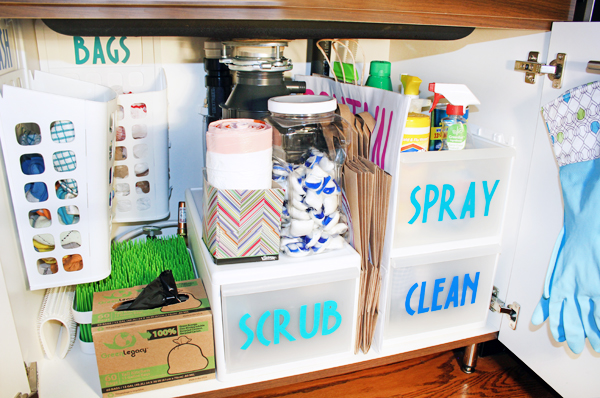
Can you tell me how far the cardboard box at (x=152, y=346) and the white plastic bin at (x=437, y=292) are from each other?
36 cm

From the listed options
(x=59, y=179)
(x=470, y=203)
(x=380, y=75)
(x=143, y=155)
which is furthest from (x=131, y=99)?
(x=470, y=203)

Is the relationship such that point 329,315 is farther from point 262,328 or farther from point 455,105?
point 455,105

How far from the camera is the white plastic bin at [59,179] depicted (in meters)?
0.68

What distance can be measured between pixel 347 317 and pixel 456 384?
14.3 inches

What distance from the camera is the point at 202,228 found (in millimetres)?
896

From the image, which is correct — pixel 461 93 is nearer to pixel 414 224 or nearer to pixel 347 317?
pixel 414 224

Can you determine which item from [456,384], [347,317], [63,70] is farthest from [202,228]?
[456,384]

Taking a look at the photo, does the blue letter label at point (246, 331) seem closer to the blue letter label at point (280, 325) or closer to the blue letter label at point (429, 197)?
the blue letter label at point (280, 325)

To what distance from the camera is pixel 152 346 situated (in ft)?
2.51

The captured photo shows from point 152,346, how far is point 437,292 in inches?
22.2

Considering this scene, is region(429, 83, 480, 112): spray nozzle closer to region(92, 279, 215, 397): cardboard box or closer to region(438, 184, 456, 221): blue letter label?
region(438, 184, 456, 221): blue letter label

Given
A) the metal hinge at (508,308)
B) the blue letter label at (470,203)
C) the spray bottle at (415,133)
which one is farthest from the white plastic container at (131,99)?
the metal hinge at (508,308)

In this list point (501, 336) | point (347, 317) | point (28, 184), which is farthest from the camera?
point (501, 336)

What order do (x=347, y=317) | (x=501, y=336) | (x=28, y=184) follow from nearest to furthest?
(x=28, y=184) → (x=347, y=317) → (x=501, y=336)
